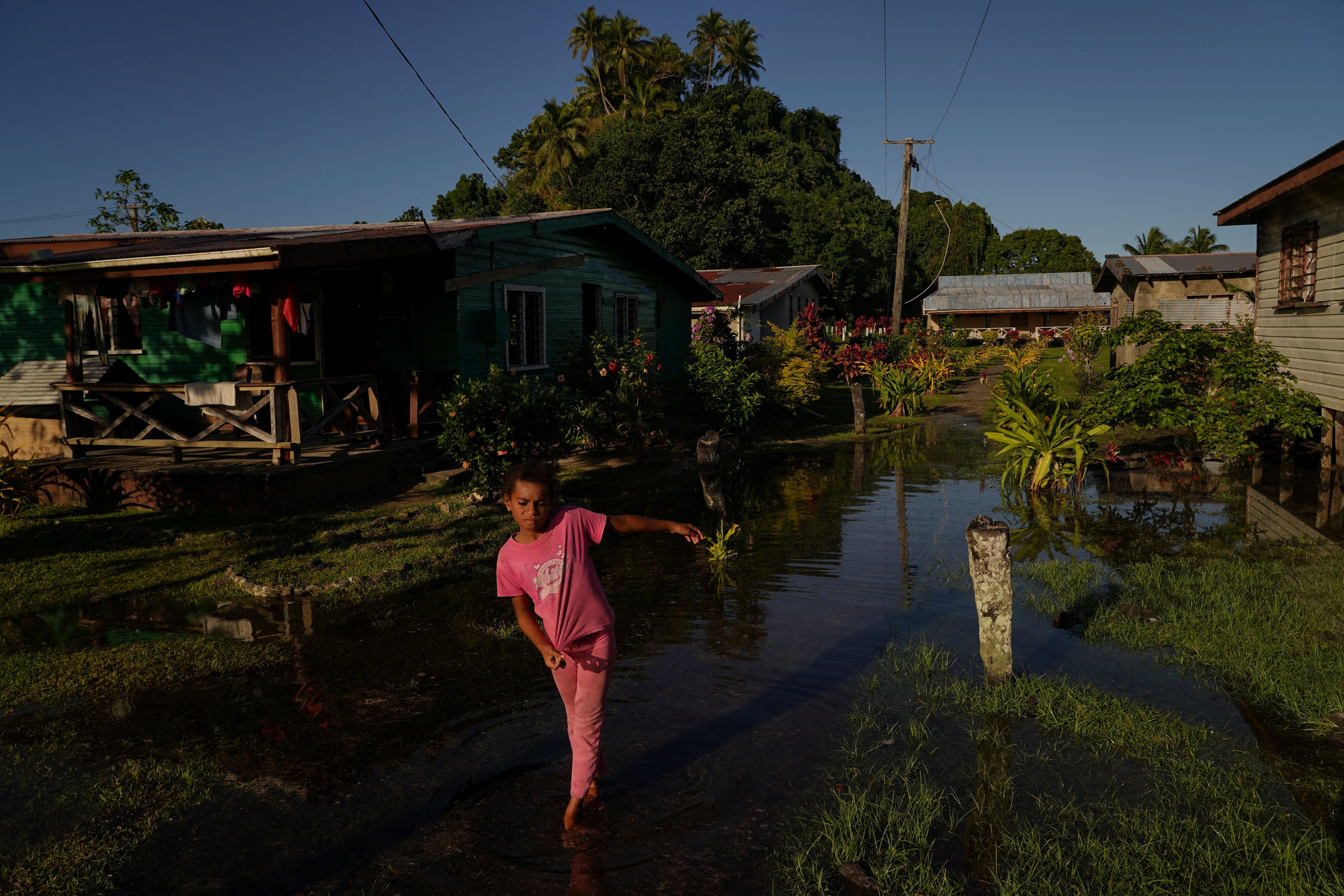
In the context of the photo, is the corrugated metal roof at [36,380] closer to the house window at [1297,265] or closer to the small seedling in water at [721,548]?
the small seedling in water at [721,548]

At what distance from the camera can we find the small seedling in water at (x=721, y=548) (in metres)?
8.48

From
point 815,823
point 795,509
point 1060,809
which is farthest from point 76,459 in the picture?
point 1060,809

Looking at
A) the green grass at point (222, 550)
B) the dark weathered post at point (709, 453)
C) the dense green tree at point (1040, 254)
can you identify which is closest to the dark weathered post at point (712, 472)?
the dark weathered post at point (709, 453)

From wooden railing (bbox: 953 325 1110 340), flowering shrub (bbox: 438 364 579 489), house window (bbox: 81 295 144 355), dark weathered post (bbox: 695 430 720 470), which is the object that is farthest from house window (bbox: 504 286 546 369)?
wooden railing (bbox: 953 325 1110 340)

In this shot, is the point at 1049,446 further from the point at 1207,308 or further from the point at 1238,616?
the point at 1207,308

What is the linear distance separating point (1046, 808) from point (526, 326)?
12.8 metres

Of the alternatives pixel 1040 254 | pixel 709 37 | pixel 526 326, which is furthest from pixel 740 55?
pixel 526 326

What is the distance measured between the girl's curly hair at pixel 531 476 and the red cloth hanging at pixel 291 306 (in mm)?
7982

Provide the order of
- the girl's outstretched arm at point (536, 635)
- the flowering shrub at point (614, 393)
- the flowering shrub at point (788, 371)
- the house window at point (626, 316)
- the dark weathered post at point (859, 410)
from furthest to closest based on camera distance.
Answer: the flowering shrub at point (788, 371), the house window at point (626, 316), the dark weathered post at point (859, 410), the flowering shrub at point (614, 393), the girl's outstretched arm at point (536, 635)

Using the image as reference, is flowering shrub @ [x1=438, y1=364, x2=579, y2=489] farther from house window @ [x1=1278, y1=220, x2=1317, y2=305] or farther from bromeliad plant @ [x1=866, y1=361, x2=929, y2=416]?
bromeliad plant @ [x1=866, y1=361, x2=929, y2=416]

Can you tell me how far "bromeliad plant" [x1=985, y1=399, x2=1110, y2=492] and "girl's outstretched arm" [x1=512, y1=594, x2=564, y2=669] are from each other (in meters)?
8.91

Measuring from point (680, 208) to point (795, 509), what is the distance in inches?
1214

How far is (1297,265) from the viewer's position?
1396 cm

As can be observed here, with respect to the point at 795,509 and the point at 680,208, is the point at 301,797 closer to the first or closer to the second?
the point at 795,509
